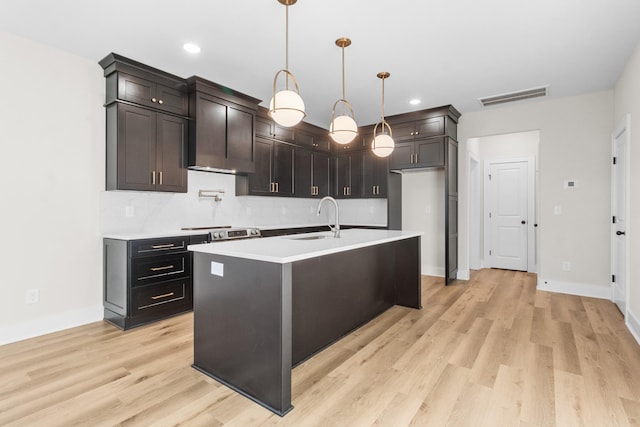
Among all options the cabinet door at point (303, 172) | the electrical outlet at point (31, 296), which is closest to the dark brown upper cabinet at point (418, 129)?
the cabinet door at point (303, 172)

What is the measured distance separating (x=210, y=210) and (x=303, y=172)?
5.80 ft

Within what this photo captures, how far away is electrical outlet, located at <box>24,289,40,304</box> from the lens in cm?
297

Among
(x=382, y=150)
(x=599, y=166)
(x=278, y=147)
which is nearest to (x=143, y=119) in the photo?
(x=278, y=147)

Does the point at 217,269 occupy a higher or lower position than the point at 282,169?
lower

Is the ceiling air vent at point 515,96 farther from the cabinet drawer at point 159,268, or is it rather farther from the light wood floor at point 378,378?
the cabinet drawer at point 159,268

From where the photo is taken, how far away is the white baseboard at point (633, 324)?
9.50 feet

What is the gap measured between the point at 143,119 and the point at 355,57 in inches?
89.7

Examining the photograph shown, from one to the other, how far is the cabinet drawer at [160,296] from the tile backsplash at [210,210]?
2.56ft

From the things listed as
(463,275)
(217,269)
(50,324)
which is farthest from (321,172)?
(50,324)

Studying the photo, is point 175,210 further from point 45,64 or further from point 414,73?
point 414,73

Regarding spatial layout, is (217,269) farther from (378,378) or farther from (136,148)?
(136,148)

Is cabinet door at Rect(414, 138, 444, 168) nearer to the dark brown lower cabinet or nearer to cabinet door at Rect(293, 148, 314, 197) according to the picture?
cabinet door at Rect(293, 148, 314, 197)

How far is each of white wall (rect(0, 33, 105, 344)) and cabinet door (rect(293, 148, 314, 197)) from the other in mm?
2762

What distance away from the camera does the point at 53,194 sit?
3121mm
